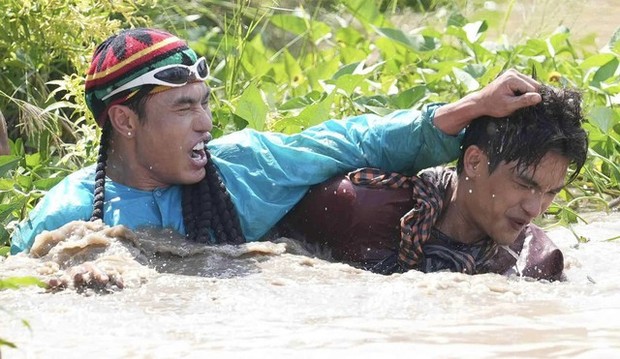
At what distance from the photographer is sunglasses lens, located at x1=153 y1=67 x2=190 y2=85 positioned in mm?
4094

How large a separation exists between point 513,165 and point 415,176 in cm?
34

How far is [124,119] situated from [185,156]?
9.7 inches

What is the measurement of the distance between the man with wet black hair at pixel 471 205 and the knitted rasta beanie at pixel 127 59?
63cm

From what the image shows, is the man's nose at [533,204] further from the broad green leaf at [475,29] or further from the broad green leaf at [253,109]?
the broad green leaf at [475,29]

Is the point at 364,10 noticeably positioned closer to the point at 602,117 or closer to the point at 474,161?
the point at 602,117

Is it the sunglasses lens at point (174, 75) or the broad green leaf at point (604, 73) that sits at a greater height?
the sunglasses lens at point (174, 75)

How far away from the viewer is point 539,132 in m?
3.95

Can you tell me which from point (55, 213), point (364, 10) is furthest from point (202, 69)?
point (364, 10)

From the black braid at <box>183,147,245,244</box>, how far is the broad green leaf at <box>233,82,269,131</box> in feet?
2.62

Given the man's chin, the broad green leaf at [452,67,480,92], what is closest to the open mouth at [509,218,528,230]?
the man's chin

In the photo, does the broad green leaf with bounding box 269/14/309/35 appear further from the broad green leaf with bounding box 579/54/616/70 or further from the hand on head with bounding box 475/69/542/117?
the hand on head with bounding box 475/69/542/117

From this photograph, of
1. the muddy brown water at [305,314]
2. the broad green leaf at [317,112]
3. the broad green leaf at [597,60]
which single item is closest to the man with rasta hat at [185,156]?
the muddy brown water at [305,314]

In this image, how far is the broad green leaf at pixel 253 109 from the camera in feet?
16.1

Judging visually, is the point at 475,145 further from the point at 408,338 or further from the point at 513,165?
the point at 408,338
